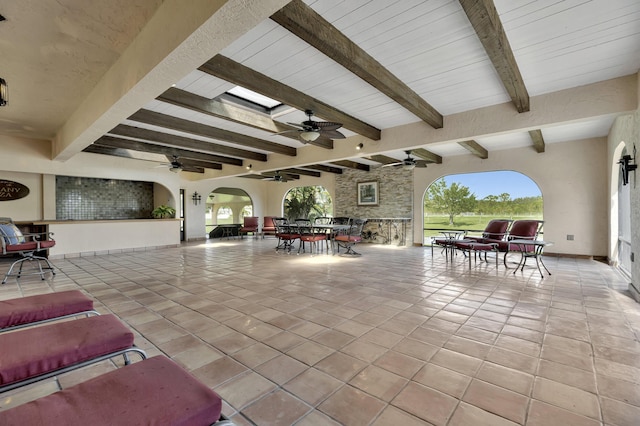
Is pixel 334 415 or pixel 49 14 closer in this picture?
pixel 334 415

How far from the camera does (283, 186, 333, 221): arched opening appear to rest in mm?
10922

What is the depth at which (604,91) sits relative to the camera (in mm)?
3514

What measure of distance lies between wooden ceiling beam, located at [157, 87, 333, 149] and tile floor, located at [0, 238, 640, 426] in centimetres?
243

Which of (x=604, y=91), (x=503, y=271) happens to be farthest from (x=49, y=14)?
(x=503, y=271)

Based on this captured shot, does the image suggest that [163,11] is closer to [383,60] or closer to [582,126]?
[383,60]

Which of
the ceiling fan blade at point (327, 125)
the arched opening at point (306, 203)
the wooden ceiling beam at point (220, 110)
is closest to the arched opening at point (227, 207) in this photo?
the arched opening at point (306, 203)

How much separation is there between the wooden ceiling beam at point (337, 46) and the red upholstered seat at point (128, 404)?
234 cm

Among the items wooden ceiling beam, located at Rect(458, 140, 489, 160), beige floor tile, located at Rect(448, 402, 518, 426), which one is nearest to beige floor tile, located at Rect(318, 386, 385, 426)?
beige floor tile, located at Rect(448, 402, 518, 426)

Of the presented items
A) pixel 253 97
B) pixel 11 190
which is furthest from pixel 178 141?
pixel 11 190

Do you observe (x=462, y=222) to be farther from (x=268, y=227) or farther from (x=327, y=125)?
(x=327, y=125)

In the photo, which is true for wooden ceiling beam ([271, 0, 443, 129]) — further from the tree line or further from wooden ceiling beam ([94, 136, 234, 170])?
the tree line

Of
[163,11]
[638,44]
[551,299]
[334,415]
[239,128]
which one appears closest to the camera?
[334,415]

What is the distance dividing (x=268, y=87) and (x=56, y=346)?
300 centimetres

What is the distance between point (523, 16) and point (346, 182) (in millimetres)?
7956
